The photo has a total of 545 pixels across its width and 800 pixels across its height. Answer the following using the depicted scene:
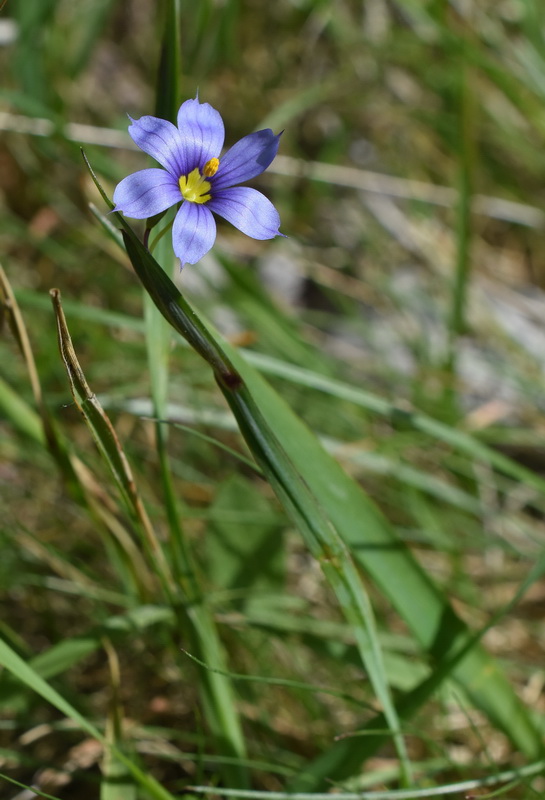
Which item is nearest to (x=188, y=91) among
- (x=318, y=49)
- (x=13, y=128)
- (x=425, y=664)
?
(x=318, y=49)

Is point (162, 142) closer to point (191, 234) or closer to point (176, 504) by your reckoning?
point (191, 234)

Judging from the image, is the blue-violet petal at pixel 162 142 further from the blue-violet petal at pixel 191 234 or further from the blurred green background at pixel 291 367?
the blurred green background at pixel 291 367

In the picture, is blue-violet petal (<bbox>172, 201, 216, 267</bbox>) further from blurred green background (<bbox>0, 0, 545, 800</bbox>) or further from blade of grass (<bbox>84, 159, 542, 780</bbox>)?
blurred green background (<bbox>0, 0, 545, 800</bbox>)

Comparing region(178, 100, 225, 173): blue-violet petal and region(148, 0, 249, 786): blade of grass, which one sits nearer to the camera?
region(178, 100, 225, 173): blue-violet petal

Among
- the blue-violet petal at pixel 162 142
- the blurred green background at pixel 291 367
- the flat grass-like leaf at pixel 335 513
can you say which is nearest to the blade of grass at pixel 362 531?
the flat grass-like leaf at pixel 335 513

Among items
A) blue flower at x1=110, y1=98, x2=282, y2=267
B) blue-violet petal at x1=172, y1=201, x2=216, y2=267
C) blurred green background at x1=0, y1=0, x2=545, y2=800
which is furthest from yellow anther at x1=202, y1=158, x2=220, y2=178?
blurred green background at x1=0, y1=0, x2=545, y2=800

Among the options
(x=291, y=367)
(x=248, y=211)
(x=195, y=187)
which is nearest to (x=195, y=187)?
(x=195, y=187)
